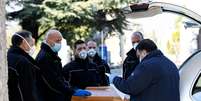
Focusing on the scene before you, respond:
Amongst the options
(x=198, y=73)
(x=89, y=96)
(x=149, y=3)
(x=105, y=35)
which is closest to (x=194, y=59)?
(x=198, y=73)

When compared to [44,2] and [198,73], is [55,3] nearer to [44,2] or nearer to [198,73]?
[44,2]

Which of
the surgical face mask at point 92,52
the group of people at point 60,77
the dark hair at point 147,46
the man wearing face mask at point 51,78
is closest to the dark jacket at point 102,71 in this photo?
the surgical face mask at point 92,52

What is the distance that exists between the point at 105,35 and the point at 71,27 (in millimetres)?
2958

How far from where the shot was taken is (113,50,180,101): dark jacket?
5.17 m

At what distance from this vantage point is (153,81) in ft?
17.1

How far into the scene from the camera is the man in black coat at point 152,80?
5.17 metres

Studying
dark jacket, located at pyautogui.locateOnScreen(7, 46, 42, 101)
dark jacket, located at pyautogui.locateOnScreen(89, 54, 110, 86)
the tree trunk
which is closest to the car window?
dark jacket, located at pyautogui.locateOnScreen(7, 46, 42, 101)

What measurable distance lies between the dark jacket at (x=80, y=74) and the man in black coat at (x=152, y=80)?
2702 millimetres

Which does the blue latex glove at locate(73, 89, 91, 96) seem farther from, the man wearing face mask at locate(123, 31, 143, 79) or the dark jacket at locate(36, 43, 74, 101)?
the man wearing face mask at locate(123, 31, 143, 79)

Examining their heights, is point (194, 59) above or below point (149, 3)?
below

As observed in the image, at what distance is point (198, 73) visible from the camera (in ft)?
16.8

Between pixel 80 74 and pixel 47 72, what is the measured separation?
139cm

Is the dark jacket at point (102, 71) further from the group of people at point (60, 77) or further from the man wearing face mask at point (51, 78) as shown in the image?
the man wearing face mask at point (51, 78)

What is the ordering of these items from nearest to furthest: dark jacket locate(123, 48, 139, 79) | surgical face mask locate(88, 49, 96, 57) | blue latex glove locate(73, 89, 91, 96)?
blue latex glove locate(73, 89, 91, 96), dark jacket locate(123, 48, 139, 79), surgical face mask locate(88, 49, 96, 57)
